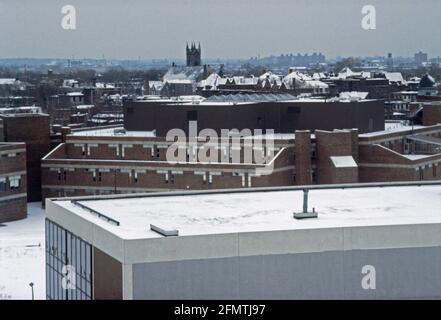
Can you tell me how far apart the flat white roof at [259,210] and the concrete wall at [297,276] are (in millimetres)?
741

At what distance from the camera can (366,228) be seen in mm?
22172

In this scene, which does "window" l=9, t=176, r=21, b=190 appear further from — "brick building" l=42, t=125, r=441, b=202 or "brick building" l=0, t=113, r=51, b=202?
"brick building" l=0, t=113, r=51, b=202

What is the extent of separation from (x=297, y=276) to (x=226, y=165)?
2669cm

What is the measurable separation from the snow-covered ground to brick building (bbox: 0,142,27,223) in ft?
2.00

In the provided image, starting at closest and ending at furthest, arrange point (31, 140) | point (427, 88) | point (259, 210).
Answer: point (259, 210) → point (31, 140) → point (427, 88)

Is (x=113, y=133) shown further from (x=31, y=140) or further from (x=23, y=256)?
(x=23, y=256)

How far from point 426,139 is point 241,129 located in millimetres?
9264

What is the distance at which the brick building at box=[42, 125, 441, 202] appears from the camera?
4869 centimetres

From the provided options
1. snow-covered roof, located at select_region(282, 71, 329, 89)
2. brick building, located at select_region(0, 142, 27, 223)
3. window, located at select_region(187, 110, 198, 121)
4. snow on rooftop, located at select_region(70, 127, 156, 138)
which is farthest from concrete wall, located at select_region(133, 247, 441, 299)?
snow-covered roof, located at select_region(282, 71, 329, 89)

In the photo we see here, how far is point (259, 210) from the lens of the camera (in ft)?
86.3

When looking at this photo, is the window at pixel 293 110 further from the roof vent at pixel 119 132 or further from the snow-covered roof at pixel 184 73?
the snow-covered roof at pixel 184 73

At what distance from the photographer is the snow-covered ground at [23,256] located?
33.7 m

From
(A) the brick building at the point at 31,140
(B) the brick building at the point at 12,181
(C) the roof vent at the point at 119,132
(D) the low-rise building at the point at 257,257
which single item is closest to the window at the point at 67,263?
(D) the low-rise building at the point at 257,257

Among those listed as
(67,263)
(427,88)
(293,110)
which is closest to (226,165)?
(293,110)
